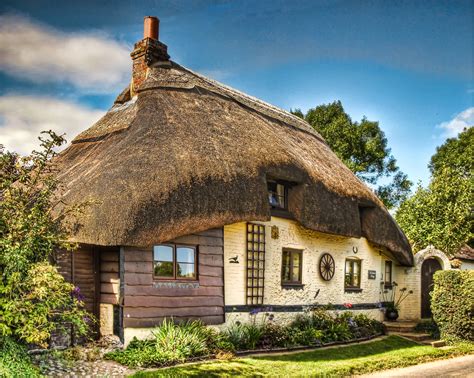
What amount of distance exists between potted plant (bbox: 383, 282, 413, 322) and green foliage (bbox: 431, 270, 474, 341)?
2989 millimetres

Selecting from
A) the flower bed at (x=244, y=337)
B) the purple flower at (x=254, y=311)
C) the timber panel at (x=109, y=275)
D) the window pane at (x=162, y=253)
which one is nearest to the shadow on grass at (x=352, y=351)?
the flower bed at (x=244, y=337)

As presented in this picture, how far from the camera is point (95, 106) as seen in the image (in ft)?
60.0

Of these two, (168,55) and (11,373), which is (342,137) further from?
(11,373)

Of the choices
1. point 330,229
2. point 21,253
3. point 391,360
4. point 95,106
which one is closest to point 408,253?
point 330,229

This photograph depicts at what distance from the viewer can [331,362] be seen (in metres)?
12.6

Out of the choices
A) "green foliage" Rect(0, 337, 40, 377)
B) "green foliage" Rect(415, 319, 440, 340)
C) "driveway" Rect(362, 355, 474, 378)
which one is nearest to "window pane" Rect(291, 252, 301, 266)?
"driveway" Rect(362, 355, 474, 378)

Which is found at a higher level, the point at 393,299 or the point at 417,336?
the point at 393,299

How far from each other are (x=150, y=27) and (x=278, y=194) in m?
6.71

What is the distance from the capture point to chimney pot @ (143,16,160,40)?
1677cm

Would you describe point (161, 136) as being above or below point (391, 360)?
above

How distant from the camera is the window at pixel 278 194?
51.8 feet

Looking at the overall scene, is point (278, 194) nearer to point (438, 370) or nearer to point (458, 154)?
point (438, 370)

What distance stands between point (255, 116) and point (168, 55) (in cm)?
347

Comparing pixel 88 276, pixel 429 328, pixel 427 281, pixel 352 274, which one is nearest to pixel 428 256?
pixel 427 281
